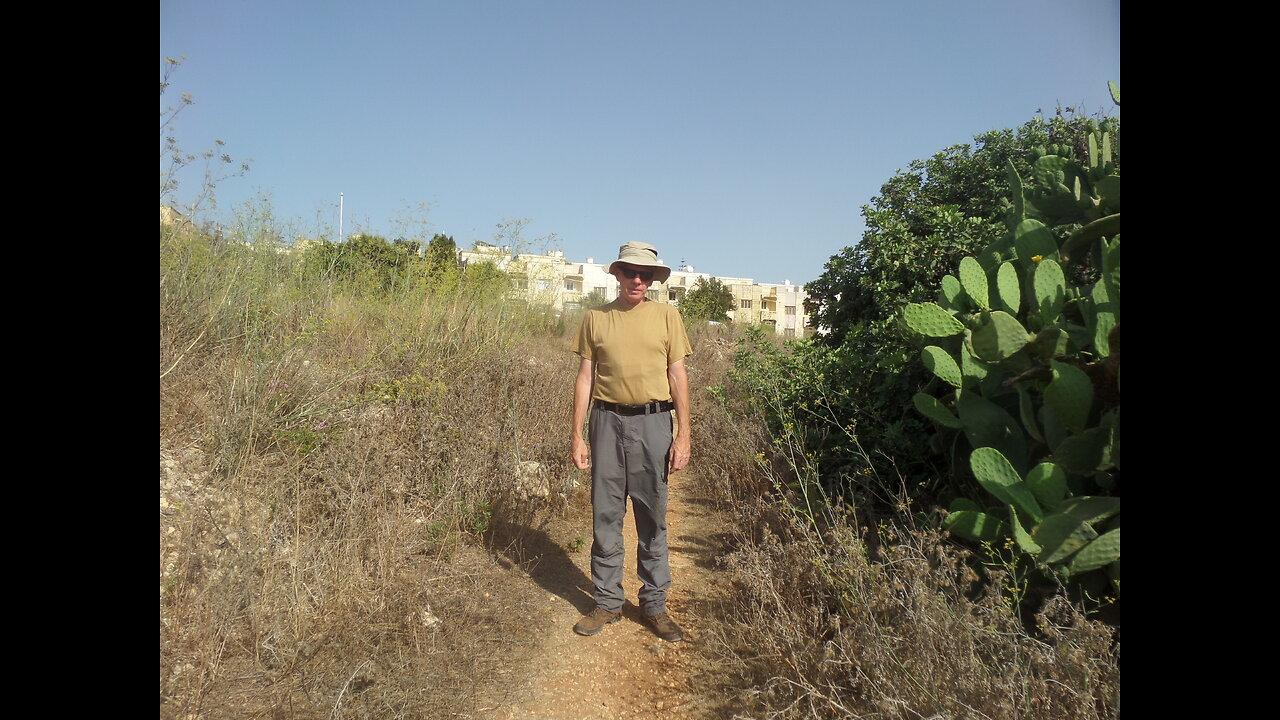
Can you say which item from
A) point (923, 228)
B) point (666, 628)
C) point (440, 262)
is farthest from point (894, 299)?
point (440, 262)

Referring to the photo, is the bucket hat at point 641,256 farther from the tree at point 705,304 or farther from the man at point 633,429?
the tree at point 705,304

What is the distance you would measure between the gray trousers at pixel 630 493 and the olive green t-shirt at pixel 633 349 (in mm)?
144

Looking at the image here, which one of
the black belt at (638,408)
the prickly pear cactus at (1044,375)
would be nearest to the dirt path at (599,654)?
the black belt at (638,408)

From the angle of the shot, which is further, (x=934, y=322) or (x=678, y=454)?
(x=678, y=454)

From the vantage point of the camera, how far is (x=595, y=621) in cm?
382

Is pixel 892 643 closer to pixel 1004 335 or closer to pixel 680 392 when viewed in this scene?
pixel 1004 335

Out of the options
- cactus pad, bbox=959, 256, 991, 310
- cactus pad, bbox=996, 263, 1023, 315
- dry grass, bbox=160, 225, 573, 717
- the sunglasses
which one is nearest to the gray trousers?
dry grass, bbox=160, 225, 573, 717

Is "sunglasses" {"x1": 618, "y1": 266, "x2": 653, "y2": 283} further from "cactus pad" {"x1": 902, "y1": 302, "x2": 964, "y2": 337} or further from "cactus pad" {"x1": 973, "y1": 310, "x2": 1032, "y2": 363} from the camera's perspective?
"cactus pad" {"x1": 973, "y1": 310, "x2": 1032, "y2": 363}

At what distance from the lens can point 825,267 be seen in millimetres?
6062

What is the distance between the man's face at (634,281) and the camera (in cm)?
391

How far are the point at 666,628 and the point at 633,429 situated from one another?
1.12m
